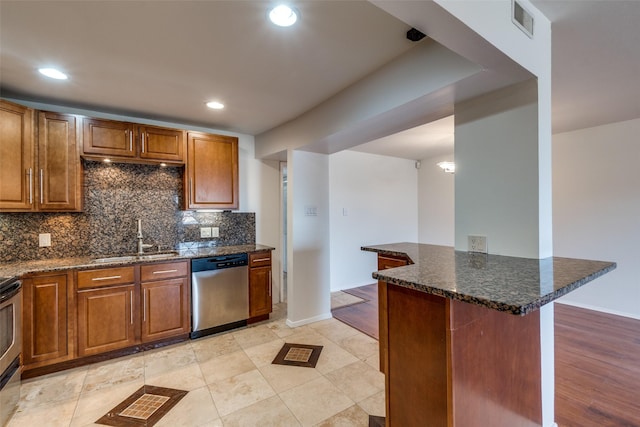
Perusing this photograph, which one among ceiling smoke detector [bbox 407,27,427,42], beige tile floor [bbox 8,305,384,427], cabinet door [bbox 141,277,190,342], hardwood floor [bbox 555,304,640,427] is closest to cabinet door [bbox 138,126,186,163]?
cabinet door [bbox 141,277,190,342]

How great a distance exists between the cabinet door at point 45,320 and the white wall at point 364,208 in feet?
10.8

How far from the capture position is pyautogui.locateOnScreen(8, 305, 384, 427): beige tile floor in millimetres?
1837

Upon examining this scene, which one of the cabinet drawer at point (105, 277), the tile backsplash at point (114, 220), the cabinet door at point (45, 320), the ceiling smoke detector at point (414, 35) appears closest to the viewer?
the ceiling smoke detector at point (414, 35)

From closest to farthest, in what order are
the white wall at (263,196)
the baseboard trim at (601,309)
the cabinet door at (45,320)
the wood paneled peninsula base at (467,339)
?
the wood paneled peninsula base at (467,339) → the cabinet door at (45,320) → the baseboard trim at (601,309) → the white wall at (263,196)

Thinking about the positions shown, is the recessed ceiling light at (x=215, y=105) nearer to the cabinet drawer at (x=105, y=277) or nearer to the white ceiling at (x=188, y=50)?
the white ceiling at (x=188, y=50)

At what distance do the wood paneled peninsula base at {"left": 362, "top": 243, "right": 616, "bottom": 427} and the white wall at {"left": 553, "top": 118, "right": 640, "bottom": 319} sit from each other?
3.06m

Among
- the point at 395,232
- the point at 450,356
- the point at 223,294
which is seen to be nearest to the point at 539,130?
the point at 450,356

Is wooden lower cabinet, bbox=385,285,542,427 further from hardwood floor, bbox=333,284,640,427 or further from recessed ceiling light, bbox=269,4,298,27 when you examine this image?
recessed ceiling light, bbox=269,4,298,27

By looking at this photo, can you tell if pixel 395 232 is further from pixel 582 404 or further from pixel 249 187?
pixel 582 404

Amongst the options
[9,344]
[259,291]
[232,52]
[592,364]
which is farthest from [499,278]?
[9,344]

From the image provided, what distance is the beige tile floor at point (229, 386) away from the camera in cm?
184

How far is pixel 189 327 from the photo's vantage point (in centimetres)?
289

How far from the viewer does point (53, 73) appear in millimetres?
2115

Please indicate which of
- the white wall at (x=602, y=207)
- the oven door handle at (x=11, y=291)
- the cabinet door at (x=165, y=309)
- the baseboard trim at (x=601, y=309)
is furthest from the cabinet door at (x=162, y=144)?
the baseboard trim at (x=601, y=309)
